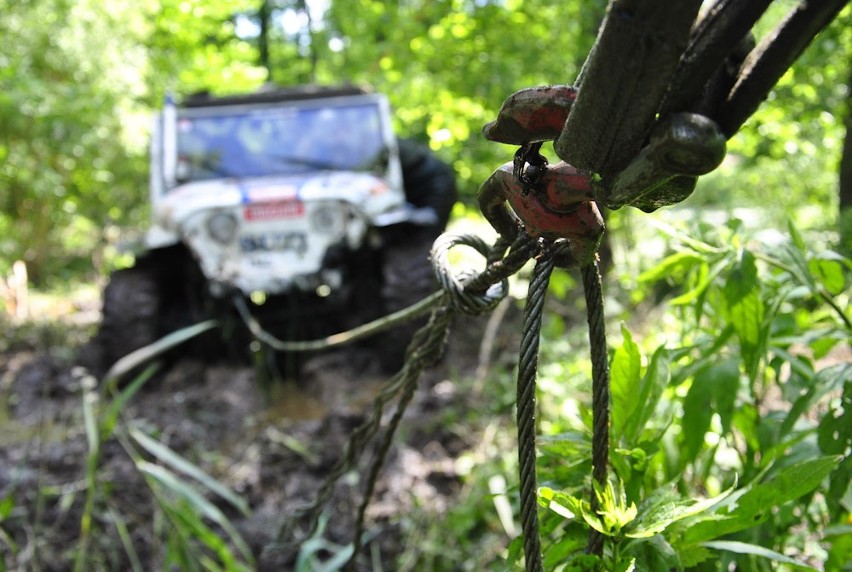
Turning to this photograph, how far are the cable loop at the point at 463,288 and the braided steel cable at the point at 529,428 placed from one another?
155 millimetres

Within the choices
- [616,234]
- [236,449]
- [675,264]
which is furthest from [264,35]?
[675,264]

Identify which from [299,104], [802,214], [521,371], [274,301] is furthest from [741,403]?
[802,214]

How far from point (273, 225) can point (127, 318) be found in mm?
1083

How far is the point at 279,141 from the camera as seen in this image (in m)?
5.37

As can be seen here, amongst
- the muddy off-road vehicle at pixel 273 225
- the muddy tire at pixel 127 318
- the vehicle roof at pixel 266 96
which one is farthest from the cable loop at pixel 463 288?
the vehicle roof at pixel 266 96

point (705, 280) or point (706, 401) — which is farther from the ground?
point (705, 280)

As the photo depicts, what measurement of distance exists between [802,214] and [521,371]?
7645 millimetres

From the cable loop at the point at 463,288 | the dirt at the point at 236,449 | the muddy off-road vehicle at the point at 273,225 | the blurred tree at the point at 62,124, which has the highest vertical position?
the blurred tree at the point at 62,124

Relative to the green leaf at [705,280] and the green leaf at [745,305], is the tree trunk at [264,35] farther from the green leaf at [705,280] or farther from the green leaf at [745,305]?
the green leaf at [745,305]

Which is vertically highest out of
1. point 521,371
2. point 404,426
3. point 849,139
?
point 849,139

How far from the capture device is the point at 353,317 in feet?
16.5

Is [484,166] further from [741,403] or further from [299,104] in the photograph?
[741,403]

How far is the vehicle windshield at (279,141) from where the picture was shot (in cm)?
527

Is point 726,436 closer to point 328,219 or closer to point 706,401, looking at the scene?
point 706,401
